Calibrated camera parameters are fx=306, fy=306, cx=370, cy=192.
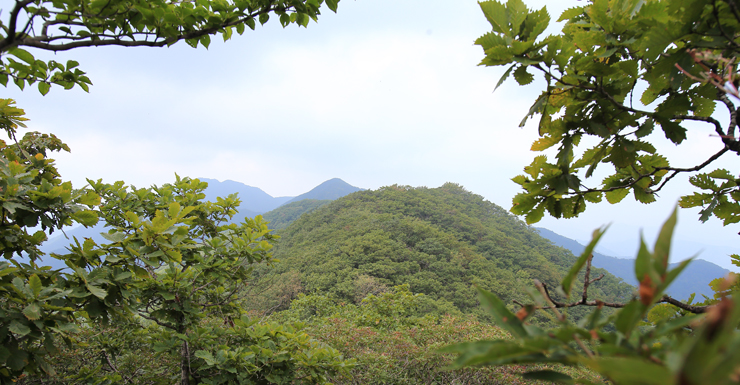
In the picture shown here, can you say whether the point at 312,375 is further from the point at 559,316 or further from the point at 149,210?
the point at 559,316

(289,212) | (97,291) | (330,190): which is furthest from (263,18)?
(330,190)

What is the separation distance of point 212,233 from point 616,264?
226 feet

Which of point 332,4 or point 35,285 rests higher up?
point 332,4

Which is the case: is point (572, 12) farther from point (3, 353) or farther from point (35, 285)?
point (3, 353)

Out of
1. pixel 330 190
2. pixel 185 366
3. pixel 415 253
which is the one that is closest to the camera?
pixel 185 366

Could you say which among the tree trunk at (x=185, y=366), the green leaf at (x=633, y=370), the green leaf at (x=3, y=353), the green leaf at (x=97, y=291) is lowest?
the tree trunk at (x=185, y=366)

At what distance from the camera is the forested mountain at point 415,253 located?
18.6m

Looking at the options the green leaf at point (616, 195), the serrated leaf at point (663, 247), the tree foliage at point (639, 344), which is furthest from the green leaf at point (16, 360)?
the green leaf at point (616, 195)

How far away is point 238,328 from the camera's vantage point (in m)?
2.54

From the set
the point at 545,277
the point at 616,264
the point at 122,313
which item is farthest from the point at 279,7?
Answer: the point at 616,264

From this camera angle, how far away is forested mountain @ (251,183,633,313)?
18.6 meters

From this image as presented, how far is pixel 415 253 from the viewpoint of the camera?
22.7 meters

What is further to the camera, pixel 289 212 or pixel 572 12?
pixel 289 212

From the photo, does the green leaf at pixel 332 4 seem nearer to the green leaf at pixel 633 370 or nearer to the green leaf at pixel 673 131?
the green leaf at pixel 673 131
